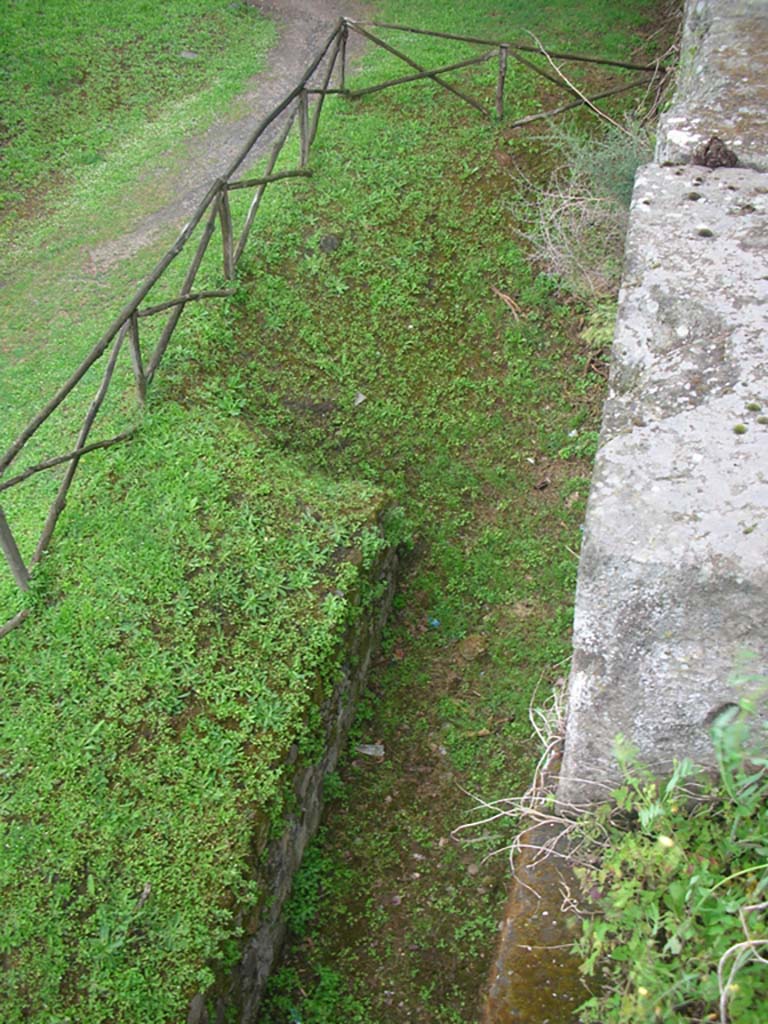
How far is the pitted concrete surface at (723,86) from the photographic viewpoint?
488cm

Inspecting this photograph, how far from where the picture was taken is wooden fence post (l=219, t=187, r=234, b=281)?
22.8 feet

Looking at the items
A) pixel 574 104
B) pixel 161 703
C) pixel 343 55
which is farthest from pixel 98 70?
pixel 161 703

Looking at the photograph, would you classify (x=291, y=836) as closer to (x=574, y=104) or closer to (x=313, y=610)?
(x=313, y=610)

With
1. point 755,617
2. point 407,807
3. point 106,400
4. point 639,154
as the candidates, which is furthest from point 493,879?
point 639,154

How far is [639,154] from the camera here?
282 inches

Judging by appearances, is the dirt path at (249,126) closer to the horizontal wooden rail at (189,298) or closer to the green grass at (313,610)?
the green grass at (313,610)

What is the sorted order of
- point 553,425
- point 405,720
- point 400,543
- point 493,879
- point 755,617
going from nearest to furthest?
point 755,617, point 493,879, point 405,720, point 400,543, point 553,425

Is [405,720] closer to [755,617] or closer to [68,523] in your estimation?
[68,523]

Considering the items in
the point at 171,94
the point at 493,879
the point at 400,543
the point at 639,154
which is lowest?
the point at 493,879

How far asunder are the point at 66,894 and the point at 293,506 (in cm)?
246

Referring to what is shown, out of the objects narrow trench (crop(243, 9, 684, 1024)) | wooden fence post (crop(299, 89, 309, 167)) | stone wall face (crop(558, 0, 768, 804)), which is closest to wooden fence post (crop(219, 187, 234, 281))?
narrow trench (crop(243, 9, 684, 1024))

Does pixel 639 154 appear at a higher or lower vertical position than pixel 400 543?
higher

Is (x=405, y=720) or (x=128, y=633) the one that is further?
(x=405, y=720)

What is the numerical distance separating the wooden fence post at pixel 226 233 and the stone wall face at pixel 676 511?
3.76 m
